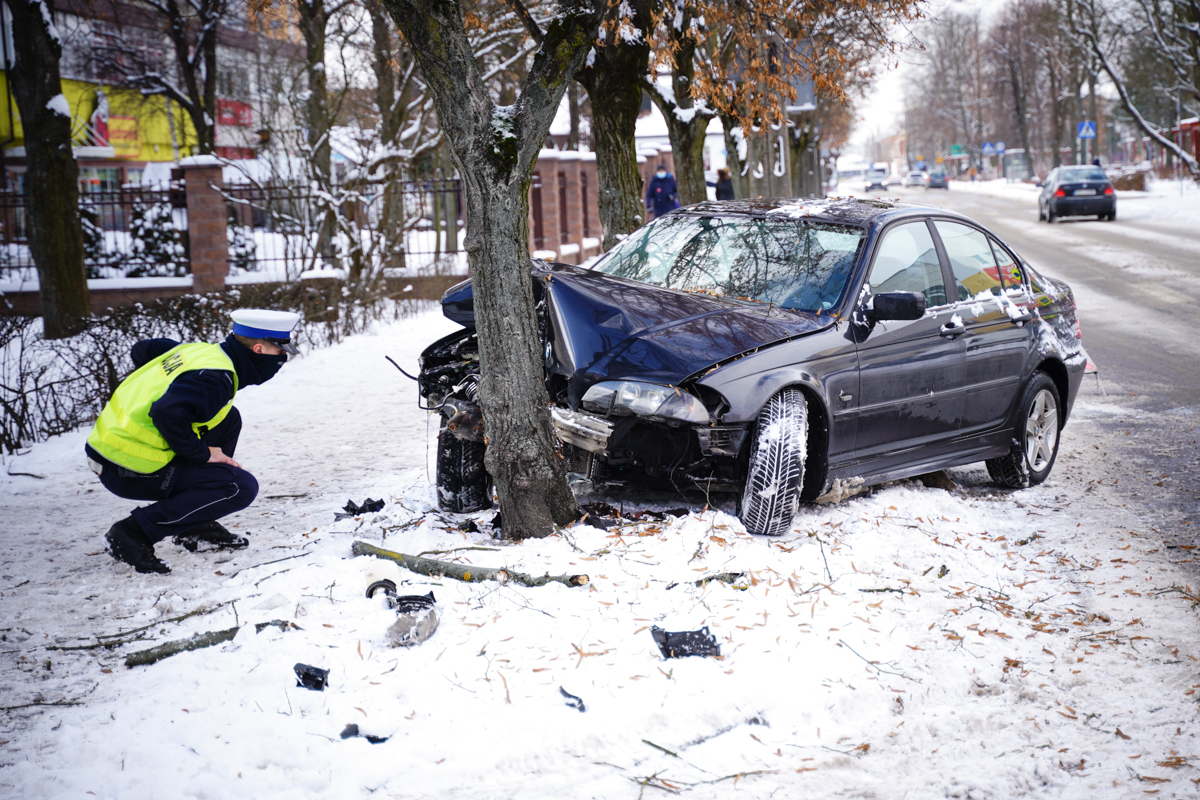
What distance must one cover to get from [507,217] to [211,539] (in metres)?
2.42

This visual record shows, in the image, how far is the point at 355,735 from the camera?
333 cm

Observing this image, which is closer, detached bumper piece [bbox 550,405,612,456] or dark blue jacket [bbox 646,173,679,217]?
detached bumper piece [bbox 550,405,612,456]

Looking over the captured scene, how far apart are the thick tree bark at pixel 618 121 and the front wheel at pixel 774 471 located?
5.40 m

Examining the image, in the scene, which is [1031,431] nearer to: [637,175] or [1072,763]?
[1072,763]

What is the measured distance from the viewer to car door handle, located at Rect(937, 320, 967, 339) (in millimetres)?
5867

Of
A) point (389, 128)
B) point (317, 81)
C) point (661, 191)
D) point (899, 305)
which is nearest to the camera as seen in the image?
point (899, 305)

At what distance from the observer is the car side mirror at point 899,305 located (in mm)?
5156

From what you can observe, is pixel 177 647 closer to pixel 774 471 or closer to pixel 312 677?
pixel 312 677

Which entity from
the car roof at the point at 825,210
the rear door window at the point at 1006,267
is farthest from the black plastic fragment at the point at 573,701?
the rear door window at the point at 1006,267

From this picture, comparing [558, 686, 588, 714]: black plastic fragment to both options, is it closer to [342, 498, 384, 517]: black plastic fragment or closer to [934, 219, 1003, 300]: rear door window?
[342, 498, 384, 517]: black plastic fragment

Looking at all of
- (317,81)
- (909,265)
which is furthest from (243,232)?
(909,265)

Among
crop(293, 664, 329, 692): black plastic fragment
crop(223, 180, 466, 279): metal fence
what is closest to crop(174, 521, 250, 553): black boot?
crop(293, 664, 329, 692): black plastic fragment

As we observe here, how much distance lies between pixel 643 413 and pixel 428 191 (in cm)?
1441

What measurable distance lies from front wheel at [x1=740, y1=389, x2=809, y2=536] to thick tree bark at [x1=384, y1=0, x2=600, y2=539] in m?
0.88
